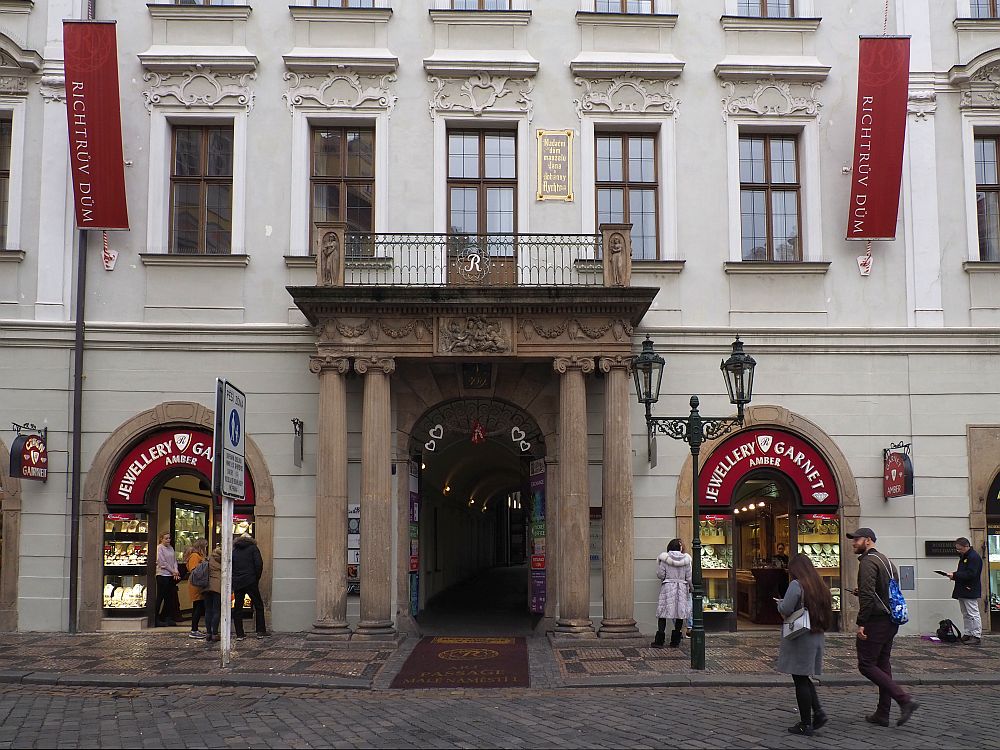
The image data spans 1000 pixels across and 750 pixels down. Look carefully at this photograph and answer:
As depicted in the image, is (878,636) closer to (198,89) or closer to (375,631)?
(375,631)

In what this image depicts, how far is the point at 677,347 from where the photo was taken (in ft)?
56.0

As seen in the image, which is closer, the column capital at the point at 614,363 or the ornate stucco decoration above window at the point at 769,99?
the column capital at the point at 614,363

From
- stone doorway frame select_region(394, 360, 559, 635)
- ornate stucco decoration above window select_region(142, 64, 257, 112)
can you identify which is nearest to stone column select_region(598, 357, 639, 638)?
stone doorway frame select_region(394, 360, 559, 635)

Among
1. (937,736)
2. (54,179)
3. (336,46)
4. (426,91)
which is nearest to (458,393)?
(426,91)

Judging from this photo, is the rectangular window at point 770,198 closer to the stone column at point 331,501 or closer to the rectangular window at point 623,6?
the rectangular window at point 623,6

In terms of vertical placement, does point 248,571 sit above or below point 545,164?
below

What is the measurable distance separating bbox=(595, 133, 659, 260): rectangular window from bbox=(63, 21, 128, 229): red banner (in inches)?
322

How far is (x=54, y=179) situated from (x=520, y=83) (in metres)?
8.13

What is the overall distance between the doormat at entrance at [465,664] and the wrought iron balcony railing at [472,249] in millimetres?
5752

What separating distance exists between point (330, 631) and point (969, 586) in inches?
394

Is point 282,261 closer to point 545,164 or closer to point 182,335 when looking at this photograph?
point 182,335

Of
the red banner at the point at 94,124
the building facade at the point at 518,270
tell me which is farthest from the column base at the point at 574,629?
the red banner at the point at 94,124

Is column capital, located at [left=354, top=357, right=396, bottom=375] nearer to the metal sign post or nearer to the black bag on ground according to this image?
the metal sign post

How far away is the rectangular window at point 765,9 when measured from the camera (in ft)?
59.5
